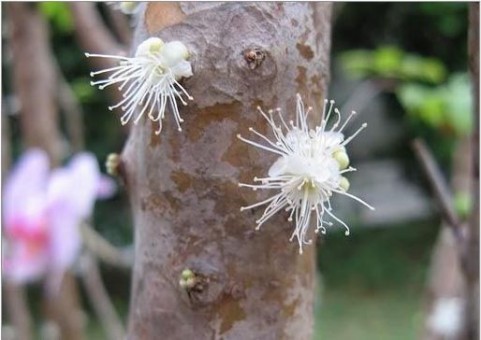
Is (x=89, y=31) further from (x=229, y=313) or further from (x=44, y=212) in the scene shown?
(x=229, y=313)

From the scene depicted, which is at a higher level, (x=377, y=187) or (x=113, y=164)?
(x=113, y=164)

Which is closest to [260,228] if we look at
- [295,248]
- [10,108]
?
[295,248]

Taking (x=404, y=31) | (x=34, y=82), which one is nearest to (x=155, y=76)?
(x=34, y=82)

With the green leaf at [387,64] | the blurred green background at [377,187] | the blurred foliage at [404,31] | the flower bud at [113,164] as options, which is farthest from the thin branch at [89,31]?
the blurred foliage at [404,31]

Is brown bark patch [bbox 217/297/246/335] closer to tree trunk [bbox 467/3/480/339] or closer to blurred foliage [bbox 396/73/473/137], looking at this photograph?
tree trunk [bbox 467/3/480/339]

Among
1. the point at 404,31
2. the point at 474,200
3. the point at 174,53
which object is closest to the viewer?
the point at 174,53

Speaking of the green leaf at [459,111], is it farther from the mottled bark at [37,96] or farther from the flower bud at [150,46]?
the flower bud at [150,46]

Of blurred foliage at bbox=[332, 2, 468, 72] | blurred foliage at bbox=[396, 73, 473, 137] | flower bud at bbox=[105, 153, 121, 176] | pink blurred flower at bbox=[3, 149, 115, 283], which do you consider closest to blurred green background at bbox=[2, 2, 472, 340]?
blurred foliage at bbox=[332, 2, 468, 72]
